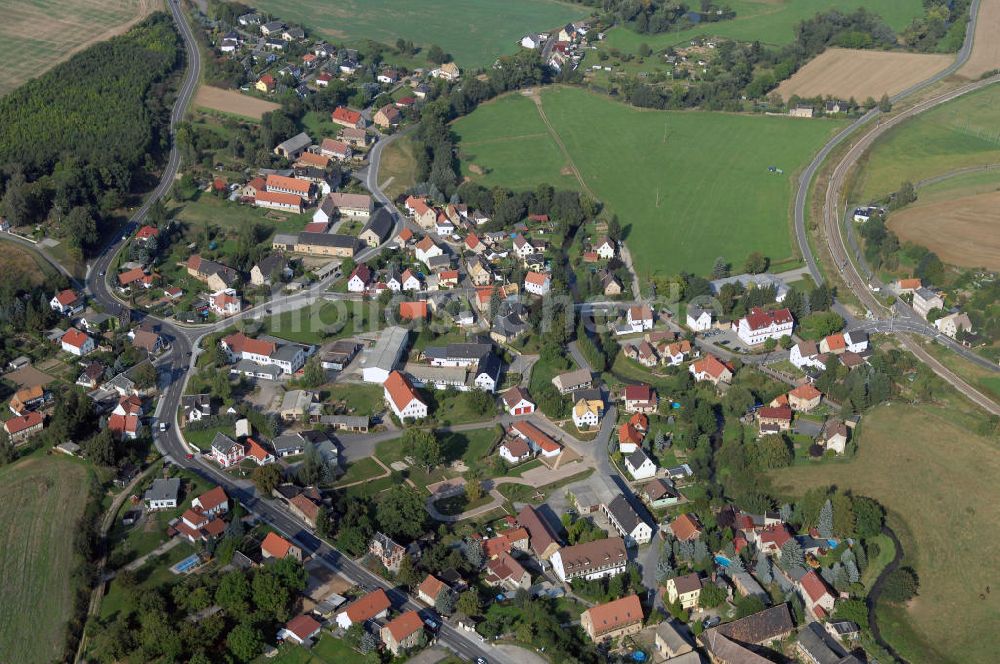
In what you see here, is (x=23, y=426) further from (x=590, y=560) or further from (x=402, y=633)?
(x=590, y=560)

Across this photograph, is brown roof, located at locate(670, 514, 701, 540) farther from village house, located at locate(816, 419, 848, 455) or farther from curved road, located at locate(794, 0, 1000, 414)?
curved road, located at locate(794, 0, 1000, 414)

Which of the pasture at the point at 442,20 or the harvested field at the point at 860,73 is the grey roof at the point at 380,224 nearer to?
the pasture at the point at 442,20

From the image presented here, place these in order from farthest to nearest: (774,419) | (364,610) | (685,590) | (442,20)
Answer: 1. (442,20)
2. (774,419)
3. (685,590)
4. (364,610)

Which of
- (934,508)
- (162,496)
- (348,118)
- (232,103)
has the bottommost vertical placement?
(162,496)

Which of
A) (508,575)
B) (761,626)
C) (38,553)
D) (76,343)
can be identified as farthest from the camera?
(76,343)

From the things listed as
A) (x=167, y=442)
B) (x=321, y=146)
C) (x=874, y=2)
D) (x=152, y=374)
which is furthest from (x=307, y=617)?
(x=874, y=2)

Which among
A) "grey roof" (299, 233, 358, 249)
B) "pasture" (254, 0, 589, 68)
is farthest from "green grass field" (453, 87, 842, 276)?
"pasture" (254, 0, 589, 68)

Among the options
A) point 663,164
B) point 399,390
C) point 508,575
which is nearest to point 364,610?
point 508,575
